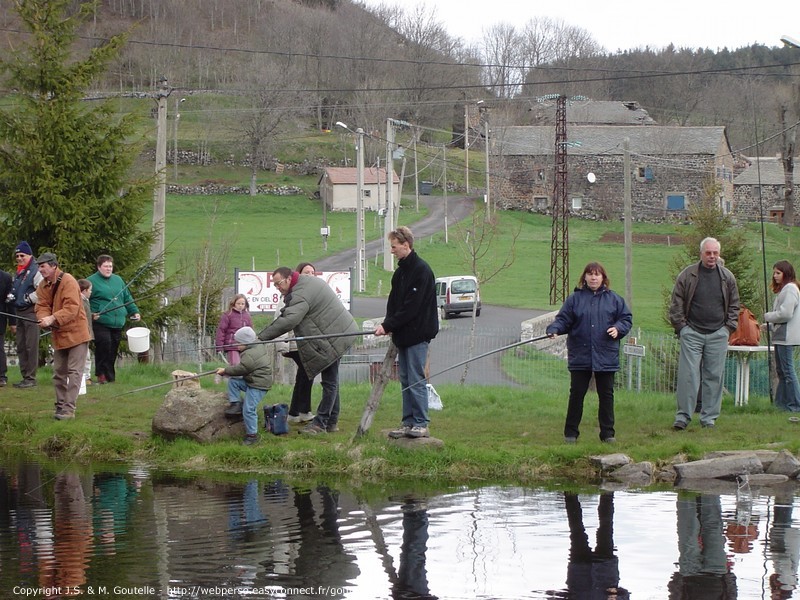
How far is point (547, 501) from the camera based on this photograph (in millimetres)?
9125

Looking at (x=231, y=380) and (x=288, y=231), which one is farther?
(x=288, y=231)

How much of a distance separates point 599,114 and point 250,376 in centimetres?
8963

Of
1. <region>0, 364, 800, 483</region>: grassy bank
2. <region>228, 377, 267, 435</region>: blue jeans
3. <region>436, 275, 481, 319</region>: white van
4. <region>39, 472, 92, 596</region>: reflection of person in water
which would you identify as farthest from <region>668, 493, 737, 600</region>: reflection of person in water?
<region>436, 275, 481, 319</region>: white van

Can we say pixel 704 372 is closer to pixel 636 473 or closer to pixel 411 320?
pixel 636 473

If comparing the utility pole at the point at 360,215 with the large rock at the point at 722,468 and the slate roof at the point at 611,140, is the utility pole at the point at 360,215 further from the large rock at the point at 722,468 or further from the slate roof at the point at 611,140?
the slate roof at the point at 611,140

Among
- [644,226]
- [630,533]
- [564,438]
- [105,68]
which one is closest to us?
[630,533]

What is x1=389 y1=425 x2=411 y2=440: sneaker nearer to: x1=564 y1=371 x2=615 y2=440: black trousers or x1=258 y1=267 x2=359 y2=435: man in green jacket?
x1=258 y1=267 x2=359 y2=435: man in green jacket

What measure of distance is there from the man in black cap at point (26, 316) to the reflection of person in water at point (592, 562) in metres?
9.37

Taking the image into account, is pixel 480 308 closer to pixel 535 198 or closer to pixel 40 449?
pixel 40 449

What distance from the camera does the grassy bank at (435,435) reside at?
10359 millimetres

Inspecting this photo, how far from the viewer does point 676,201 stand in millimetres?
80500

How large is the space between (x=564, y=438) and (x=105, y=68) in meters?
13.0

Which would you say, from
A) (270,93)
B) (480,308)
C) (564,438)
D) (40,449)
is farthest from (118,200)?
(270,93)

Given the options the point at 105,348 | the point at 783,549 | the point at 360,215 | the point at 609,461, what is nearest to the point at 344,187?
the point at 360,215
